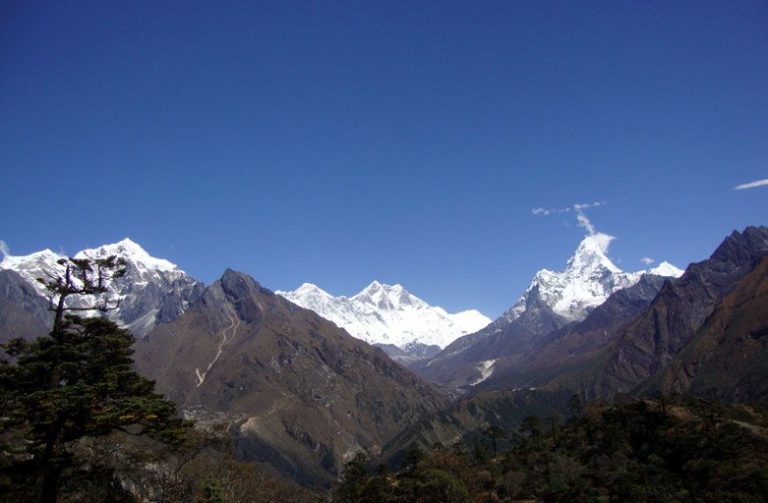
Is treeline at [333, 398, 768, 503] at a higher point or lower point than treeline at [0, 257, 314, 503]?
lower

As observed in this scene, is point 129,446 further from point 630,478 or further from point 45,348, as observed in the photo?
point 630,478

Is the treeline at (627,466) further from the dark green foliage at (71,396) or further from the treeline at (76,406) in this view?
the dark green foliage at (71,396)

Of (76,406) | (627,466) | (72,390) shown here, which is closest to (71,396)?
(72,390)

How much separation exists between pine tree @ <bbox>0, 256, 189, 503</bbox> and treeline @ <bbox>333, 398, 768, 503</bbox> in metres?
54.1

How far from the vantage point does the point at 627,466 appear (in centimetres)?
9212

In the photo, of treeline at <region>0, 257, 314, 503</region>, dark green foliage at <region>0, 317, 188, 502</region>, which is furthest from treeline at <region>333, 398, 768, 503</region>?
dark green foliage at <region>0, 317, 188, 502</region>

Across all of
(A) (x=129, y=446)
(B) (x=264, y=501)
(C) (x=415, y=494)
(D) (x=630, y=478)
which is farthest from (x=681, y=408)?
(A) (x=129, y=446)

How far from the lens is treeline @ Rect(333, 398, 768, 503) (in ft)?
253

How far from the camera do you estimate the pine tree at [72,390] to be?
29.8m

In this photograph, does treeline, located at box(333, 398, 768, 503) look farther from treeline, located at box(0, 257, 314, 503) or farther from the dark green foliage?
the dark green foliage

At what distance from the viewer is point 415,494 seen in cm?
8725

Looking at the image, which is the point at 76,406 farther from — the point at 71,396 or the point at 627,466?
the point at 627,466

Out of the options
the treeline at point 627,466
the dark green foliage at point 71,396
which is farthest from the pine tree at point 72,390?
the treeline at point 627,466

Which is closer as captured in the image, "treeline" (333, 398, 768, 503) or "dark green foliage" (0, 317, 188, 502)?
"dark green foliage" (0, 317, 188, 502)
